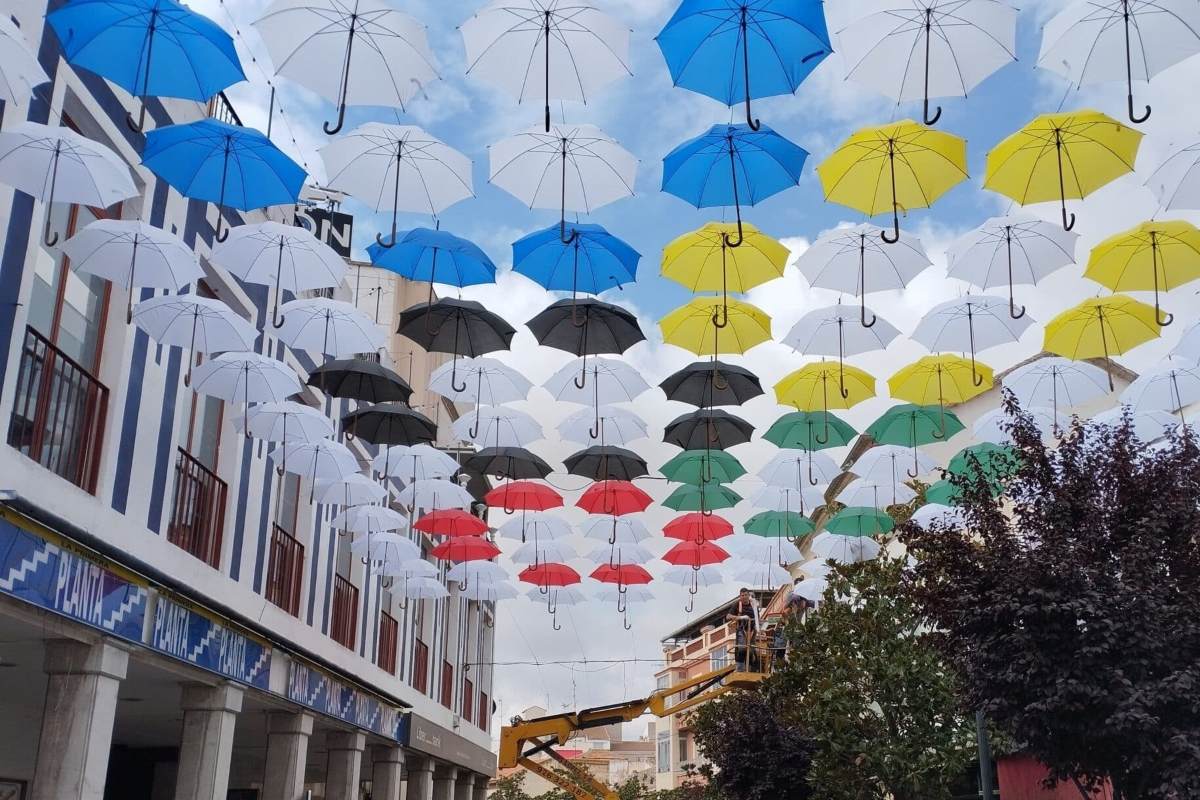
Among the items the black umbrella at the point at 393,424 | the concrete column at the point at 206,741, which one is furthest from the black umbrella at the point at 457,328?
the concrete column at the point at 206,741

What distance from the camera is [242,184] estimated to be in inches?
427

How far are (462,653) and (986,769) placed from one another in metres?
23.9

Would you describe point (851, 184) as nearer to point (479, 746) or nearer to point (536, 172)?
point (536, 172)

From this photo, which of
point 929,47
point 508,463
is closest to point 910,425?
point 508,463

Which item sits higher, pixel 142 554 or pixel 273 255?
pixel 273 255

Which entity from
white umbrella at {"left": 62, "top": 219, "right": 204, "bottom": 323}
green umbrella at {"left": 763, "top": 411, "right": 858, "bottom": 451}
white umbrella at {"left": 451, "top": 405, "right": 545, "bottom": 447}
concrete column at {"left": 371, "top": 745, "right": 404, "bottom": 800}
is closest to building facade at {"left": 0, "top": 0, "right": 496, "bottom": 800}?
white umbrella at {"left": 62, "top": 219, "right": 204, "bottom": 323}

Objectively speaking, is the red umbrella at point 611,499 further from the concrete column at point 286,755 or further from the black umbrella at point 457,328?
the concrete column at point 286,755

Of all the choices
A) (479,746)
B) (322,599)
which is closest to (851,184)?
(322,599)

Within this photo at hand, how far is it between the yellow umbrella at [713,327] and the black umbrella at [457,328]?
7.08ft

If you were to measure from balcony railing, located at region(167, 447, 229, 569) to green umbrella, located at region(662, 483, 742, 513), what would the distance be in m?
7.72

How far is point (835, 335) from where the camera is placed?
15.4m

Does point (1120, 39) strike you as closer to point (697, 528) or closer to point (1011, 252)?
point (1011, 252)

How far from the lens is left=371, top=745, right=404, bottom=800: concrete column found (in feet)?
82.2

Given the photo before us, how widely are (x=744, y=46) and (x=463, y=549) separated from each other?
44.6ft
